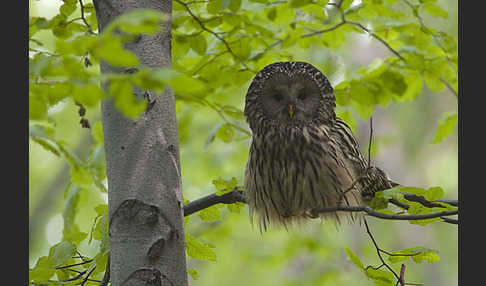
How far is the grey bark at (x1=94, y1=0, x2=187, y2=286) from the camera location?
195cm

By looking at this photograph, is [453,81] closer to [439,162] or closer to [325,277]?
[325,277]

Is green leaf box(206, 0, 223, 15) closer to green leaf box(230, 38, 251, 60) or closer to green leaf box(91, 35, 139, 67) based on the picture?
green leaf box(230, 38, 251, 60)

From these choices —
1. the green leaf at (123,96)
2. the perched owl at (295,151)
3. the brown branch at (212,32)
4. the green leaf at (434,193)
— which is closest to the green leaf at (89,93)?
the green leaf at (123,96)

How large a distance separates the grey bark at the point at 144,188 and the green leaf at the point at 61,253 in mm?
307

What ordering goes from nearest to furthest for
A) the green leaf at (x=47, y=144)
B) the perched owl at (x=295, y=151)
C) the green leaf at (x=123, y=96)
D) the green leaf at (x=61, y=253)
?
1. the green leaf at (x=123, y=96)
2. the green leaf at (x=61, y=253)
3. the green leaf at (x=47, y=144)
4. the perched owl at (x=295, y=151)

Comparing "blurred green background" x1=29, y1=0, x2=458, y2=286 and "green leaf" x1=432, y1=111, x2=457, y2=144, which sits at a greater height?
"blurred green background" x1=29, y1=0, x2=458, y2=286

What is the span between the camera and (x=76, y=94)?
4.12 ft

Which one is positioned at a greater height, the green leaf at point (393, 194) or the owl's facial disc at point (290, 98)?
the owl's facial disc at point (290, 98)

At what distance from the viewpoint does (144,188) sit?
6.50ft

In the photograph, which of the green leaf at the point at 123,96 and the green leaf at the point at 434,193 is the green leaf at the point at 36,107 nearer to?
the green leaf at the point at 123,96

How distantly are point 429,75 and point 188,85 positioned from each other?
254 cm

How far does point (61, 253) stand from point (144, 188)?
532 millimetres

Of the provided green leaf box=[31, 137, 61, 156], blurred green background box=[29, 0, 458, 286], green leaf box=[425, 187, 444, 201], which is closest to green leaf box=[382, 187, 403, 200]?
green leaf box=[425, 187, 444, 201]

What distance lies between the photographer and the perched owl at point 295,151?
2982 millimetres
